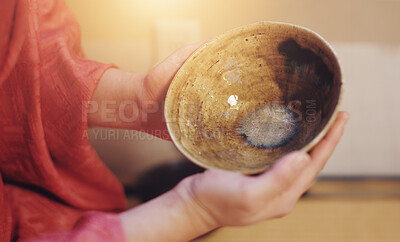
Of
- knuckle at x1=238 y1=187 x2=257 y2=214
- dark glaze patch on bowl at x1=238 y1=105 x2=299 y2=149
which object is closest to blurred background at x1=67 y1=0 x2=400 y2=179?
dark glaze patch on bowl at x1=238 y1=105 x2=299 y2=149

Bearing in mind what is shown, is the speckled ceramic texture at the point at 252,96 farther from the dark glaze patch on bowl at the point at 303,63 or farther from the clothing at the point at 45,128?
the clothing at the point at 45,128

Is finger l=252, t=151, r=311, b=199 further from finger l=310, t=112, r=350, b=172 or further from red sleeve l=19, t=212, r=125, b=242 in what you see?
red sleeve l=19, t=212, r=125, b=242

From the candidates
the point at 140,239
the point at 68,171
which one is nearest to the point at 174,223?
the point at 140,239

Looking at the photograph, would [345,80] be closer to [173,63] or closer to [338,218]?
[338,218]

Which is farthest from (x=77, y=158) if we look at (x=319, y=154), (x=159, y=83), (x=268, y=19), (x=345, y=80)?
(x=345, y=80)

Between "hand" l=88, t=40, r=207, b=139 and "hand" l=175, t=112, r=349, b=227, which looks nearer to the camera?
"hand" l=175, t=112, r=349, b=227

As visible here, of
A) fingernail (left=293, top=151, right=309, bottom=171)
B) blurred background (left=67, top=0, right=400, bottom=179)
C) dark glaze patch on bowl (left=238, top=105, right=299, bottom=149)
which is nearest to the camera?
fingernail (left=293, top=151, right=309, bottom=171)
